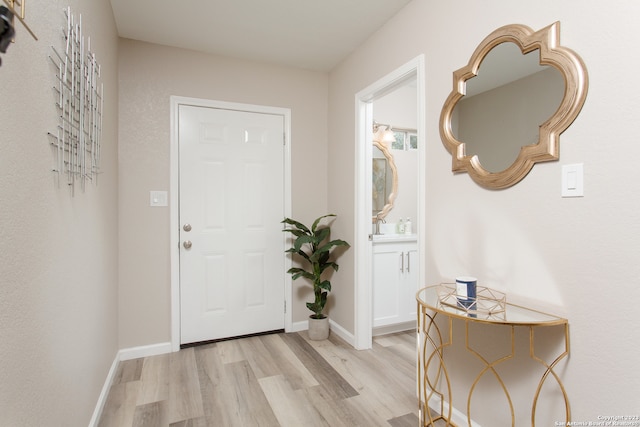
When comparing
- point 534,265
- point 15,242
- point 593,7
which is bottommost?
point 534,265

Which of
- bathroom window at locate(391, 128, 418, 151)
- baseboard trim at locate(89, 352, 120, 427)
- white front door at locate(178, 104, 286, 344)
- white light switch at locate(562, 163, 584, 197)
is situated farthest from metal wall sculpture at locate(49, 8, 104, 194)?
bathroom window at locate(391, 128, 418, 151)

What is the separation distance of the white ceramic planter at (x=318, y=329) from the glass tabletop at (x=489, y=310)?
146 centimetres

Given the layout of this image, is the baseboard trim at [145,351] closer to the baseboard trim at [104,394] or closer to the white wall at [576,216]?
the baseboard trim at [104,394]

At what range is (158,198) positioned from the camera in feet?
9.07

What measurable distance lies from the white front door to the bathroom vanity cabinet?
0.88m

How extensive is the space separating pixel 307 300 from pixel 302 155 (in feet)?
4.57

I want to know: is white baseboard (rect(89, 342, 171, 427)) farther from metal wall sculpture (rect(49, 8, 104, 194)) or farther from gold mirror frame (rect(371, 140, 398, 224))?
gold mirror frame (rect(371, 140, 398, 224))

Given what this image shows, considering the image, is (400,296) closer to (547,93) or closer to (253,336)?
(253,336)

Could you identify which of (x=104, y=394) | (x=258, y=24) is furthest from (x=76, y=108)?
(x=104, y=394)

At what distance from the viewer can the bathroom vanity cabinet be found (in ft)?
10.2

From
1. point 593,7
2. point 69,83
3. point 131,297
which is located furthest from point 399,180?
point 69,83

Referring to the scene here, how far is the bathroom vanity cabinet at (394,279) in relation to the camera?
3098mm

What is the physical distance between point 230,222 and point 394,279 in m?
1.58

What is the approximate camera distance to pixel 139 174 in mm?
2701
